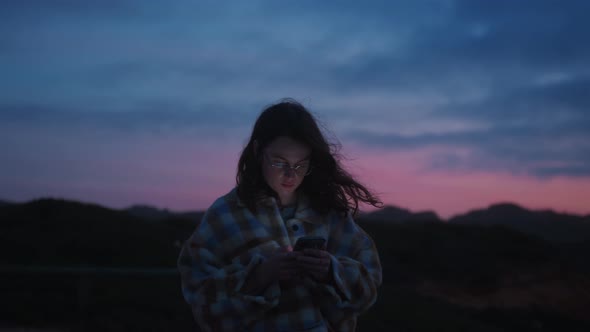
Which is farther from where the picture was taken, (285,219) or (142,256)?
(142,256)

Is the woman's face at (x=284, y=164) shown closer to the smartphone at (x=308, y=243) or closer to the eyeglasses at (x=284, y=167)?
the eyeglasses at (x=284, y=167)

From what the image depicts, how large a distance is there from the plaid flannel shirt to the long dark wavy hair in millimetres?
63

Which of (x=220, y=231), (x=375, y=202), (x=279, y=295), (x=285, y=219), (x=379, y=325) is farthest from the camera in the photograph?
(x=379, y=325)

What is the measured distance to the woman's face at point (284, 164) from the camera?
2.12m

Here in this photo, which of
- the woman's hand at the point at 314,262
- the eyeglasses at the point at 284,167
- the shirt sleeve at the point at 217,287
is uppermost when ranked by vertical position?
the eyeglasses at the point at 284,167

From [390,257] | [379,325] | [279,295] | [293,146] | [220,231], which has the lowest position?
[390,257]

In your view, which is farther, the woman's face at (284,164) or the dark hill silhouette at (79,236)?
the dark hill silhouette at (79,236)

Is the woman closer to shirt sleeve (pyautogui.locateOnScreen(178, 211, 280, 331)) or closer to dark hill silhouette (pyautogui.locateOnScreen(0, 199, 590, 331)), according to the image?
shirt sleeve (pyautogui.locateOnScreen(178, 211, 280, 331))

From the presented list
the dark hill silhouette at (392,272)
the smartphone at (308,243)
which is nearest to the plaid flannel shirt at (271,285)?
the smartphone at (308,243)

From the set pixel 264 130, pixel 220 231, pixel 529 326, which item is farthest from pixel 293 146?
pixel 529 326

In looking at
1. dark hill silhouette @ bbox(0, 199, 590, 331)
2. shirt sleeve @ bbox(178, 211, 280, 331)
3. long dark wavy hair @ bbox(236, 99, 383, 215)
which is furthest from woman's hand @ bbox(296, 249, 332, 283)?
dark hill silhouette @ bbox(0, 199, 590, 331)

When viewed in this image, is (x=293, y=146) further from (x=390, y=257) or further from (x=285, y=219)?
(x=390, y=257)

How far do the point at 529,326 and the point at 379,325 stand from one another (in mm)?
3702

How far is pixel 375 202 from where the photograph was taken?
8.09 feet
